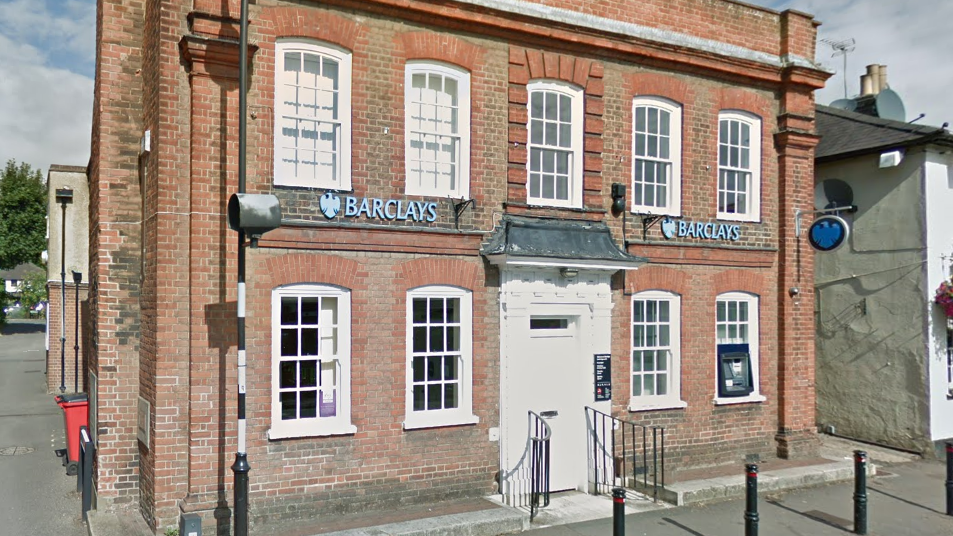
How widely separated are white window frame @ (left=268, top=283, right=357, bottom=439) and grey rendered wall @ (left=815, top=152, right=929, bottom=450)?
35.6ft

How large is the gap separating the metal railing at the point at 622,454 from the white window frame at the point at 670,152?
343cm

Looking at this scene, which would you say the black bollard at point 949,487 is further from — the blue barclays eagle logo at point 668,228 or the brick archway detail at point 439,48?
the brick archway detail at point 439,48

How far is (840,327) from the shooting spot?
1505cm

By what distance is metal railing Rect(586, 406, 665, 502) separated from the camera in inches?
419

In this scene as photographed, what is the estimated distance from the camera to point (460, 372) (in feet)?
32.8

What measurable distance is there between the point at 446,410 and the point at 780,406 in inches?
258

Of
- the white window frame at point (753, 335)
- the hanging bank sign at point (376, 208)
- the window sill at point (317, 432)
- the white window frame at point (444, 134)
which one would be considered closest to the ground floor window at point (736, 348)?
the white window frame at point (753, 335)

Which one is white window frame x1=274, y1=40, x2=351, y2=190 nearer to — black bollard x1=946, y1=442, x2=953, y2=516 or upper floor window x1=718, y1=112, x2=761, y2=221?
upper floor window x1=718, y1=112, x2=761, y2=221

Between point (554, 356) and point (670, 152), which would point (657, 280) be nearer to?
point (670, 152)

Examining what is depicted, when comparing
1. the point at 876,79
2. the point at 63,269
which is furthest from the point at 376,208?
the point at 876,79

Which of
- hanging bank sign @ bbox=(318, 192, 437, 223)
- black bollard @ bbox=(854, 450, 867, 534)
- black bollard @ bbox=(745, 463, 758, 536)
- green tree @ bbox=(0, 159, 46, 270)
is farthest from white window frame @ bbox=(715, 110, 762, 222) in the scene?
green tree @ bbox=(0, 159, 46, 270)

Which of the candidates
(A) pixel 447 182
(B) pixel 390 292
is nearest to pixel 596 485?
(B) pixel 390 292

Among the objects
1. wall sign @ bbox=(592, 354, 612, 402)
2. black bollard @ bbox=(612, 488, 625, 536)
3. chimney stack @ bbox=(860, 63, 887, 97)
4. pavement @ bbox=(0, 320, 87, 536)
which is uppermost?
chimney stack @ bbox=(860, 63, 887, 97)

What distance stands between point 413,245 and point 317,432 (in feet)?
8.83
